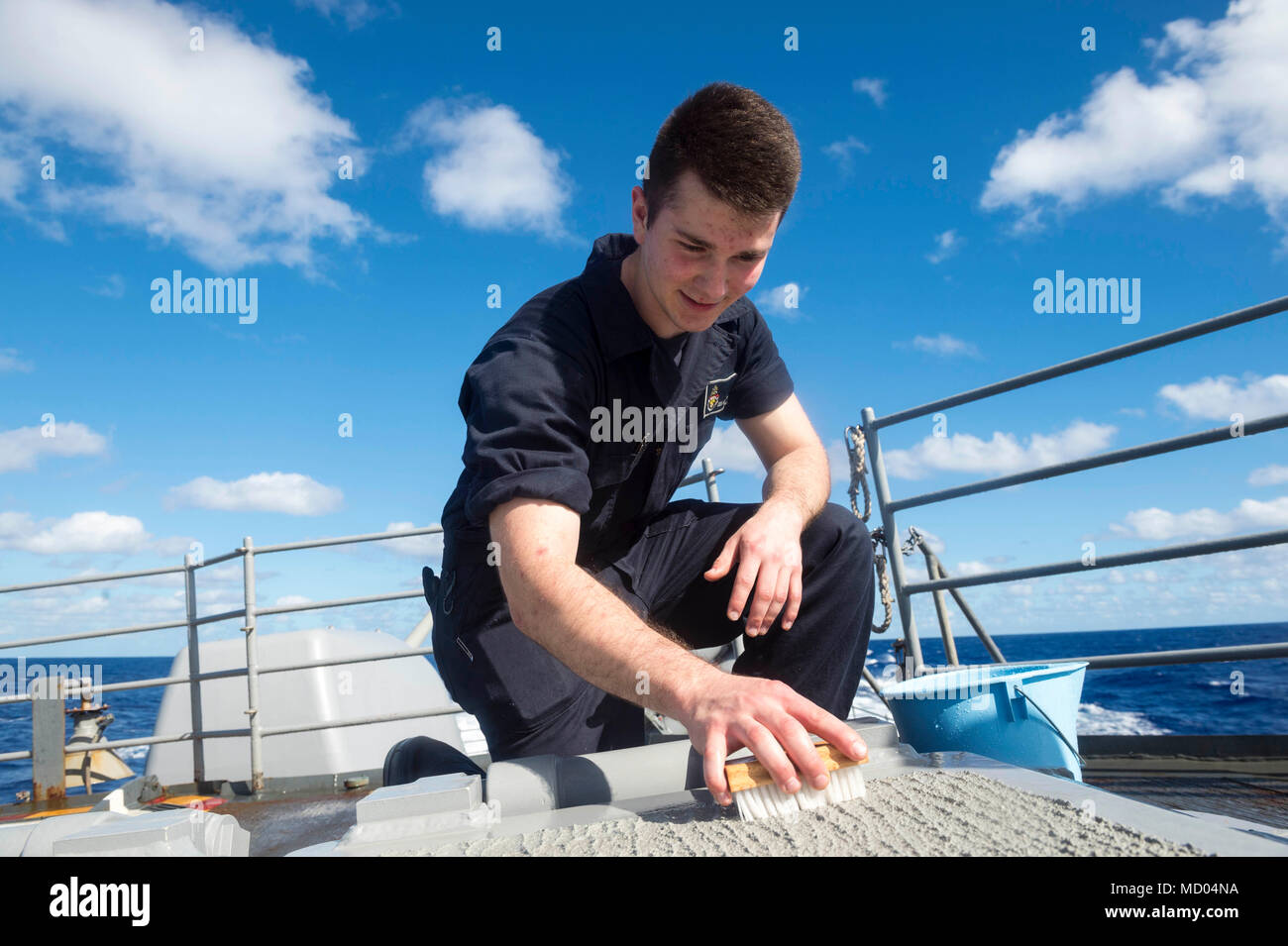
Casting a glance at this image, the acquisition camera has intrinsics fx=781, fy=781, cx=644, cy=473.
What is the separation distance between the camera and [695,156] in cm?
129

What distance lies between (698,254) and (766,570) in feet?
1.77

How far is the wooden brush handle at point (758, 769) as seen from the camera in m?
0.77

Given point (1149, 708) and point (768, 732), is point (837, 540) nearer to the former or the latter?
point (768, 732)

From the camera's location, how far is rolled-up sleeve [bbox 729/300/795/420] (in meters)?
1.74

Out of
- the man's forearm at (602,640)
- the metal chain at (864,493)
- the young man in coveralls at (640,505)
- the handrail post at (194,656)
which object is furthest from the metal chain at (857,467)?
the handrail post at (194,656)

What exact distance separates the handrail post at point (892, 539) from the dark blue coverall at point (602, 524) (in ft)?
3.27

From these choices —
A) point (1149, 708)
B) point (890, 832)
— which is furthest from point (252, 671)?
point (1149, 708)

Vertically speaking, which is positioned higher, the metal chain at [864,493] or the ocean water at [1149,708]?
the metal chain at [864,493]

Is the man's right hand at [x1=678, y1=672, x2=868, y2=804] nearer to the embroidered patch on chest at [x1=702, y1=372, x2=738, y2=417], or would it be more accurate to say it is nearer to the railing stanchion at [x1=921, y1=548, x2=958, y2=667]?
the embroidered patch on chest at [x1=702, y1=372, x2=738, y2=417]

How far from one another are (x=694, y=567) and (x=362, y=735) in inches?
113

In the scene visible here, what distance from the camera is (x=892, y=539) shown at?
100 inches

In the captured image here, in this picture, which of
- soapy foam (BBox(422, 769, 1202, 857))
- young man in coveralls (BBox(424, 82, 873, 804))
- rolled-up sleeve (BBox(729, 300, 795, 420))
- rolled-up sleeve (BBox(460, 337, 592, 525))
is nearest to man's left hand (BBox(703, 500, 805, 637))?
young man in coveralls (BBox(424, 82, 873, 804))

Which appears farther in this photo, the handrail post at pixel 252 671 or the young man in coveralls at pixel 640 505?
the handrail post at pixel 252 671

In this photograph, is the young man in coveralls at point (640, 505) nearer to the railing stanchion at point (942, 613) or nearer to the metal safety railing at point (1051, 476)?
the metal safety railing at point (1051, 476)
